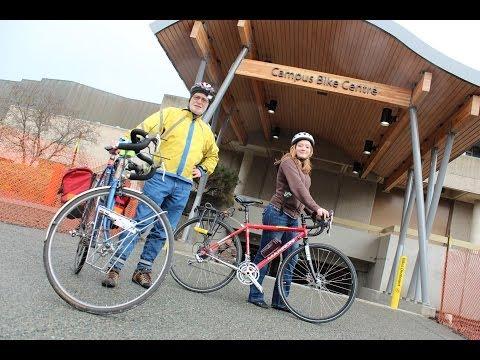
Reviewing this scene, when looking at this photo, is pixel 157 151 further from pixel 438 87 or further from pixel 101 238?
pixel 438 87

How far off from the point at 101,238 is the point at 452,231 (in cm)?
2119

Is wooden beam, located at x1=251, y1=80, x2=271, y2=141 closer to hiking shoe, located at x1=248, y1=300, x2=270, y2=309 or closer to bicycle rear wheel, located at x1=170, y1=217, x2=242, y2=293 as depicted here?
bicycle rear wheel, located at x1=170, y1=217, x2=242, y2=293

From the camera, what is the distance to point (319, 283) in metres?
4.22

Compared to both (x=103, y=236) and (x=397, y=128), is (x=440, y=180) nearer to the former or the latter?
(x=397, y=128)

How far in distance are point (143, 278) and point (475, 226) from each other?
21.1m

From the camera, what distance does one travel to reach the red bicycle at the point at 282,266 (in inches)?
163

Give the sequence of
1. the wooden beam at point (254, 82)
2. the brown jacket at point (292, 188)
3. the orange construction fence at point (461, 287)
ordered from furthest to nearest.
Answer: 1. the wooden beam at point (254, 82)
2. the orange construction fence at point (461, 287)
3. the brown jacket at point (292, 188)

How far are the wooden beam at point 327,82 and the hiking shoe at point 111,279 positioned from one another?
7878mm

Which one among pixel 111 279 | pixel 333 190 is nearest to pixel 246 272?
pixel 111 279

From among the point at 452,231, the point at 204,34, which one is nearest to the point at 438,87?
the point at 204,34

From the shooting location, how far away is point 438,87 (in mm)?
9641

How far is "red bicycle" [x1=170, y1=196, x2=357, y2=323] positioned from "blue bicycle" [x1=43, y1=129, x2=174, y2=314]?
790 mm

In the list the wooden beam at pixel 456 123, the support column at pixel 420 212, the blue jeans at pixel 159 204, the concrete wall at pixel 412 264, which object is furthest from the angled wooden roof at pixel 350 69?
the blue jeans at pixel 159 204

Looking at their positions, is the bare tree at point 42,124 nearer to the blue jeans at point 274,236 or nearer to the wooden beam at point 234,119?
the wooden beam at point 234,119
